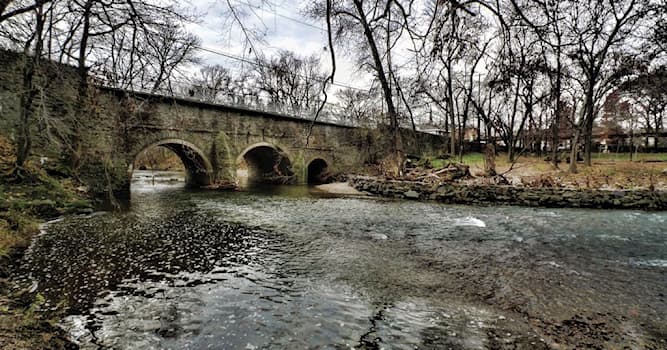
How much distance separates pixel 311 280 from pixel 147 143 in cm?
1477

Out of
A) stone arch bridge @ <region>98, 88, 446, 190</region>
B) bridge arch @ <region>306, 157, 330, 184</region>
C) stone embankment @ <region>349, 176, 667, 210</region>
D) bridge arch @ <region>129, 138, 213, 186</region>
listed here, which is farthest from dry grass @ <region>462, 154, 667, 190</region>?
bridge arch @ <region>129, 138, 213, 186</region>

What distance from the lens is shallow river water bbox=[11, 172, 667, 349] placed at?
3.28m

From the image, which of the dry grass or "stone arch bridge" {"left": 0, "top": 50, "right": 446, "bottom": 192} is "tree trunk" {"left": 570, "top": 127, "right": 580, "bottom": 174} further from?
"stone arch bridge" {"left": 0, "top": 50, "right": 446, "bottom": 192}

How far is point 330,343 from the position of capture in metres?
3.13

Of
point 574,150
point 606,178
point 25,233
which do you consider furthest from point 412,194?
point 25,233

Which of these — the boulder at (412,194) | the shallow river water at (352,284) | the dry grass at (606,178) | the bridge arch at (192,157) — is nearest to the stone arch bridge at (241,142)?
the bridge arch at (192,157)

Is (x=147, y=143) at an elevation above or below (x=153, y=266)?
above

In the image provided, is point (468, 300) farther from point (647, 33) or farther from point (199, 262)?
point (647, 33)

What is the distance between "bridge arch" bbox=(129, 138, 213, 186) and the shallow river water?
8591 millimetres

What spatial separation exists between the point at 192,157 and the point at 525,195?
16935 mm

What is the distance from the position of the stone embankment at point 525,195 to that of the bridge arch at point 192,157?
32.5 ft

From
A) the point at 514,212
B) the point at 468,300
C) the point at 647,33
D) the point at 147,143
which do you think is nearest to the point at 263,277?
the point at 468,300

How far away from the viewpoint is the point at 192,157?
18922mm

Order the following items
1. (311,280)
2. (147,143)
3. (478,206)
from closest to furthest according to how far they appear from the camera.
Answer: (311,280), (478,206), (147,143)
